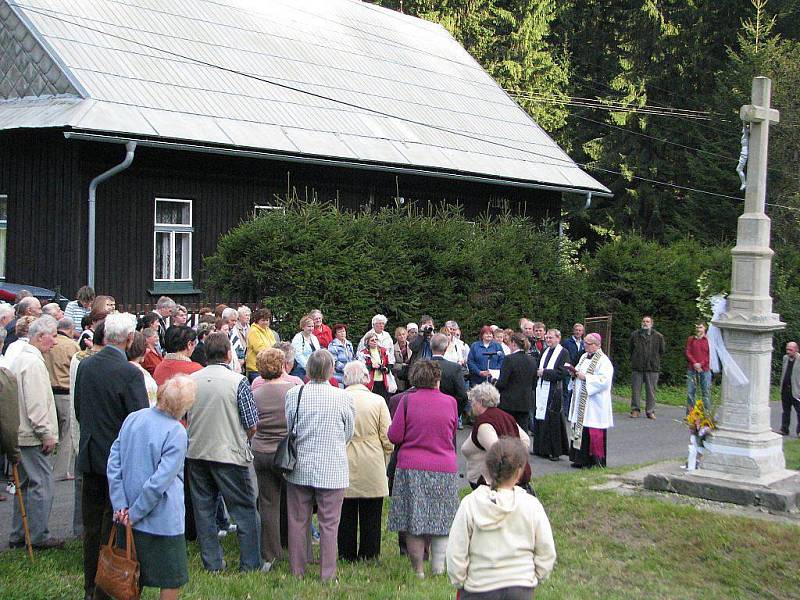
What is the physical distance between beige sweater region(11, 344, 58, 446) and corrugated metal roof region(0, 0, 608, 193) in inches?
365

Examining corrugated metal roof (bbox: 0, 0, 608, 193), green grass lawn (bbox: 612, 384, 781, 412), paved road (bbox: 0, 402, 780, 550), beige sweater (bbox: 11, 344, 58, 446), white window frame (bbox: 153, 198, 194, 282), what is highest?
corrugated metal roof (bbox: 0, 0, 608, 193)

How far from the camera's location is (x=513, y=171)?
85.7 feet

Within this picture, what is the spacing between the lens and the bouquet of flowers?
1102cm

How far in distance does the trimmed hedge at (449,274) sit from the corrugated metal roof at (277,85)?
7.06ft

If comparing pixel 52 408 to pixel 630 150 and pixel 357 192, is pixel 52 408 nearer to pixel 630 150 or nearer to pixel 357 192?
pixel 357 192

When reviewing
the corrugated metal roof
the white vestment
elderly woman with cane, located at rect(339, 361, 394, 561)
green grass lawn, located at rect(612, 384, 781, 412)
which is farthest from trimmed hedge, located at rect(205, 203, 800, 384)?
elderly woman with cane, located at rect(339, 361, 394, 561)

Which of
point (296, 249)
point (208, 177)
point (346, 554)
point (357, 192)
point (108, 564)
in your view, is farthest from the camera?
point (357, 192)

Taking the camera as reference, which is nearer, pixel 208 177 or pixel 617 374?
pixel 208 177

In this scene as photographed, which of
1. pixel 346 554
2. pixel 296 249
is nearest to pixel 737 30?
pixel 296 249

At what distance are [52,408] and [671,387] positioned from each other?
18.9m

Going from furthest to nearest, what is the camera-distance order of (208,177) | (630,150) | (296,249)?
(630,150)
(208,177)
(296,249)

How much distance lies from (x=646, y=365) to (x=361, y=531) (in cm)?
1230

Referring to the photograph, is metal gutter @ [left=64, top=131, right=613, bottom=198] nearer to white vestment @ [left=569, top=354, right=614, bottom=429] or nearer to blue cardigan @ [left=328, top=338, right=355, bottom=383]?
blue cardigan @ [left=328, top=338, right=355, bottom=383]

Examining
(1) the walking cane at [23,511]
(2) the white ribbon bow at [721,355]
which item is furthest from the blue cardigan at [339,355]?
(1) the walking cane at [23,511]
